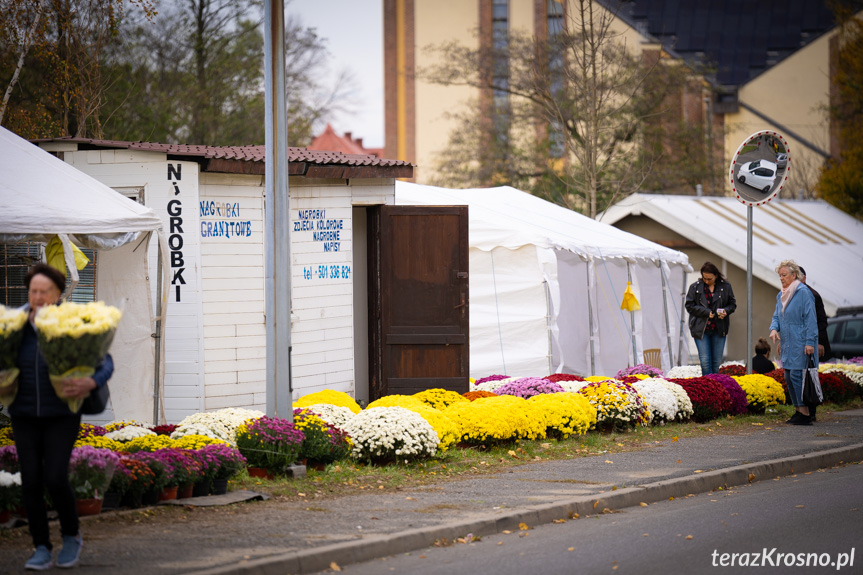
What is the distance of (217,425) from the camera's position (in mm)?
9875

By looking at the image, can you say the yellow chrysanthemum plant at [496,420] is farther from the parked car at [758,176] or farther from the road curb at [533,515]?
the parked car at [758,176]

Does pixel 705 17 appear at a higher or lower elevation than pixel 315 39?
higher

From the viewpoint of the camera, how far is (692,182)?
131 feet

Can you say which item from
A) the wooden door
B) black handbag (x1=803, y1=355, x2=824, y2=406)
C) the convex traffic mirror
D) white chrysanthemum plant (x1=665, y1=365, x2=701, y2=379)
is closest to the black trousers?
the wooden door

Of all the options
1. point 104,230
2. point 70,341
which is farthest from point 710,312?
point 70,341

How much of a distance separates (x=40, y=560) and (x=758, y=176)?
10.6 meters

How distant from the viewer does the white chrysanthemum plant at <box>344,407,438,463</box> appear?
10.0 meters

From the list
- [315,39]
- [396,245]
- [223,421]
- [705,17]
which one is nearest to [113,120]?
[315,39]

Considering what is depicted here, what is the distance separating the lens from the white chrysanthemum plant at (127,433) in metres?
9.12

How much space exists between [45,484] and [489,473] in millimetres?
4633

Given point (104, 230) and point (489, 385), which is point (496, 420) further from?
point (104, 230)

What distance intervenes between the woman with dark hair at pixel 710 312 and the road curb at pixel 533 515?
379cm

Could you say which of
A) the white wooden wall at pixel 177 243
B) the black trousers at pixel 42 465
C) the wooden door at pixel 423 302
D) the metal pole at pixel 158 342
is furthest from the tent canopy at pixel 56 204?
the wooden door at pixel 423 302

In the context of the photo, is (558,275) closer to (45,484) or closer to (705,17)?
(45,484)
